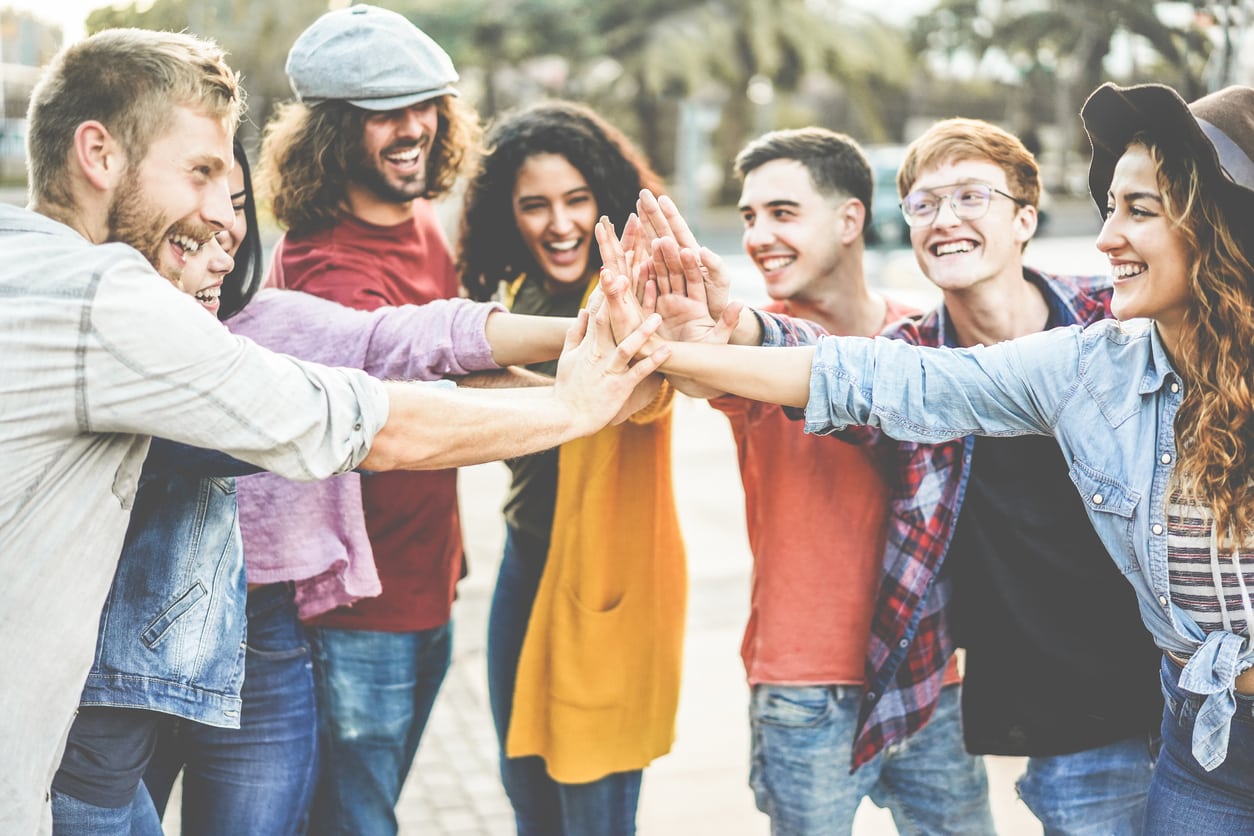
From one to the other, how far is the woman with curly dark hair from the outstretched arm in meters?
0.29

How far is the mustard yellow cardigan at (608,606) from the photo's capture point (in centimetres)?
263

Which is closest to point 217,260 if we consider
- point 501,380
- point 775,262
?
point 501,380

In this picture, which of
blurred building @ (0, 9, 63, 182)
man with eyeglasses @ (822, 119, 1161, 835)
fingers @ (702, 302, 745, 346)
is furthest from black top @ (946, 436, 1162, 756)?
blurred building @ (0, 9, 63, 182)

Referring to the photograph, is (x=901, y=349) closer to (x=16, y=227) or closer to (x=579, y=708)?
(x=579, y=708)

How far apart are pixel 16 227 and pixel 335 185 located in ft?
4.00

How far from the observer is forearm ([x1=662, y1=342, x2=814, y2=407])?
2.17 meters

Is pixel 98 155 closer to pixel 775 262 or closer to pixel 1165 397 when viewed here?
pixel 775 262

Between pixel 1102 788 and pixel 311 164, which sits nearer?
pixel 1102 788

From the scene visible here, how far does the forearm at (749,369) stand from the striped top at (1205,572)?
2.11 feet

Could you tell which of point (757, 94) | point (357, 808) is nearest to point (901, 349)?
point (357, 808)

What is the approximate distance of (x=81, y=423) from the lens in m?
1.58

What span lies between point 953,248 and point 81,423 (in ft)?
5.73

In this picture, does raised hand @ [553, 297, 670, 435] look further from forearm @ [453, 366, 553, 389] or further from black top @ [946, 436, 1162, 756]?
black top @ [946, 436, 1162, 756]

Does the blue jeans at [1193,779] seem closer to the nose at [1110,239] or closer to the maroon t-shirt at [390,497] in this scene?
the nose at [1110,239]
